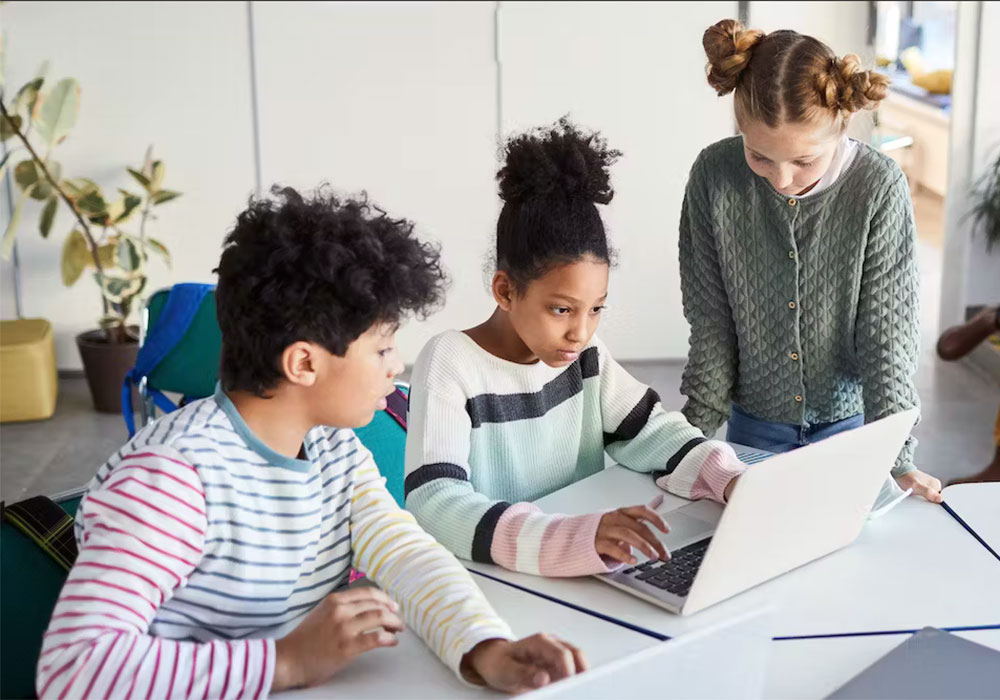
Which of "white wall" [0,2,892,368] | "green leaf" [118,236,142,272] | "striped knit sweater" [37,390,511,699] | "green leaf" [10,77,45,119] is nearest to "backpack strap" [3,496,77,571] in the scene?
"striped knit sweater" [37,390,511,699]

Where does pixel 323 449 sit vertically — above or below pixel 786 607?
above

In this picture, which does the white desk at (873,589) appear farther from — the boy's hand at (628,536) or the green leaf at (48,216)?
Result: the green leaf at (48,216)

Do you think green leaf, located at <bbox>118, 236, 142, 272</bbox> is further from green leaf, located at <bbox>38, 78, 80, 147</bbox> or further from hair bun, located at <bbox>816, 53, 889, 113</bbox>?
hair bun, located at <bbox>816, 53, 889, 113</bbox>

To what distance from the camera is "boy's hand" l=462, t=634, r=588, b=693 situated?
105 cm

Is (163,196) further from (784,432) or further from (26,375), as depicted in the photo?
(784,432)

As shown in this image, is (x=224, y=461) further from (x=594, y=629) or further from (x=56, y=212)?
(x=56, y=212)

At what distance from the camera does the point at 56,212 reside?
4.25 metres

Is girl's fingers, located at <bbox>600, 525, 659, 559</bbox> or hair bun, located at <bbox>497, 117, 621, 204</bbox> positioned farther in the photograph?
hair bun, located at <bbox>497, 117, 621, 204</bbox>

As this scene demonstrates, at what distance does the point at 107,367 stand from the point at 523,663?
335cm

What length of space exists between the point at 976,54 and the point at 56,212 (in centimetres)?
344

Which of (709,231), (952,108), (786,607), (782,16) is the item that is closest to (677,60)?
(782,16)

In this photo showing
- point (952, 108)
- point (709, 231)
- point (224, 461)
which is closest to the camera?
point (224, 461)

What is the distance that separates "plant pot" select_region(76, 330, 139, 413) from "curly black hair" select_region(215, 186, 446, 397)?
121 inches

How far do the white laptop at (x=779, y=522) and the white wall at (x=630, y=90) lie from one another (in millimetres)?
3049
